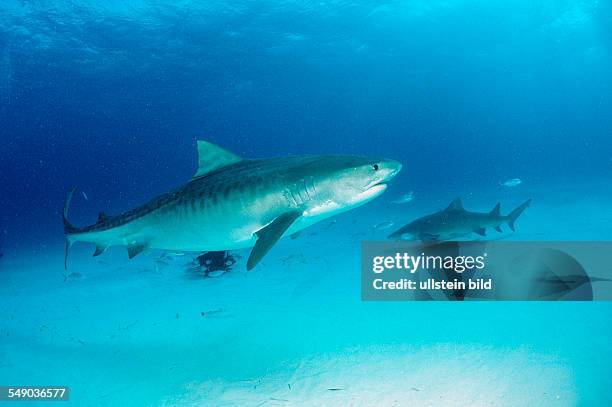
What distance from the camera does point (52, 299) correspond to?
9.80 meters

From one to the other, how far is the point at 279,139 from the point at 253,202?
9709 cm

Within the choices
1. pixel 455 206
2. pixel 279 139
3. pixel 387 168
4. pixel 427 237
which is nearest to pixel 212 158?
pixel 387 168

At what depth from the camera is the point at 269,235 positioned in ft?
11.1

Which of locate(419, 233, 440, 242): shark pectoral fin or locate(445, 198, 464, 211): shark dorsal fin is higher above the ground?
locate(445, 198, 464, 211): shark dorsal fin

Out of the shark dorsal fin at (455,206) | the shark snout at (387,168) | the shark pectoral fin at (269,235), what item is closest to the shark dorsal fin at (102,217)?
the shark pectoral fin at (269,235)

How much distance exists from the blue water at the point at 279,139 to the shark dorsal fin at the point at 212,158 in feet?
9.21

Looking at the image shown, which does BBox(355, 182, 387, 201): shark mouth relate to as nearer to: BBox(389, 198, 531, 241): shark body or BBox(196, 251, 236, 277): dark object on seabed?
BBox(389, 198, 531, 241): shark body

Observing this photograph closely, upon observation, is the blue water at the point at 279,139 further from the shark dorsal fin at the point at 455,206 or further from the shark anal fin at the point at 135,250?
the shark dorsal fin at the point at 455,206

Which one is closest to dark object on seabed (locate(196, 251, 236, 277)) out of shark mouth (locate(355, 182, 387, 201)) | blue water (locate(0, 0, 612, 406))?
blue water (locate(0, 0, 612, 406))

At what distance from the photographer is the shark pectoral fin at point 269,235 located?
326 centimetres

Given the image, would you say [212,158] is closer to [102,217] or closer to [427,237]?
[102,217]

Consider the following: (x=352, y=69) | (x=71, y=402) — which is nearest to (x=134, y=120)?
(x=352, y=69)

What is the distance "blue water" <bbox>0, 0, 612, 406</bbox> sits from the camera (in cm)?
537

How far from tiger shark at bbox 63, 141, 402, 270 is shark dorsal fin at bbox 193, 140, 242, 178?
0.03 metres
